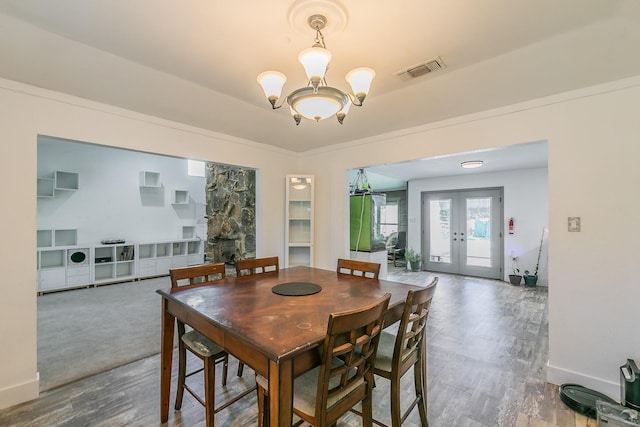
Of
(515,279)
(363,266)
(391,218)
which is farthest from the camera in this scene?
(391,218)

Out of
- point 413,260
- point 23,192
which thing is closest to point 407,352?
point 23,192

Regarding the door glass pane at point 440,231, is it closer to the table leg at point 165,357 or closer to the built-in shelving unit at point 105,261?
the built-in shelving unit at point 105,261

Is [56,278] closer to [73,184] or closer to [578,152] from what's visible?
[73,184]

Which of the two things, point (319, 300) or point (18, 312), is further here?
point (18, 312)

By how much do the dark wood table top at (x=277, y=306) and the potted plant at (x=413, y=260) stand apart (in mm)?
5222

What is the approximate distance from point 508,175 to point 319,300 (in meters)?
6.25

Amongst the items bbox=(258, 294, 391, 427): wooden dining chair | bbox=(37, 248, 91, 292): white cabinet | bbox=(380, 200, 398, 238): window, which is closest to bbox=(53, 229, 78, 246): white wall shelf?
bbox=(37, 248, 91, 292): white cabinet

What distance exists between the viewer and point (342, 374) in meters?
1.31

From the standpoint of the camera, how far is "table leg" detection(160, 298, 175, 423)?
1.87 m

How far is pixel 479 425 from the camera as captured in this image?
187cm

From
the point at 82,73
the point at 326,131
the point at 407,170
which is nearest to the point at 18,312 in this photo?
the point at 82,73

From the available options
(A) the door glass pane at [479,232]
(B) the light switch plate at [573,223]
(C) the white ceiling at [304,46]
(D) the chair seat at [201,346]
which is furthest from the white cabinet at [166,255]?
(B) the light switch plate at [573,223]

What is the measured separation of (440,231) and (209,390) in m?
6.69

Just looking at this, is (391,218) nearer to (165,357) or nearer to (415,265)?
(415,265)
